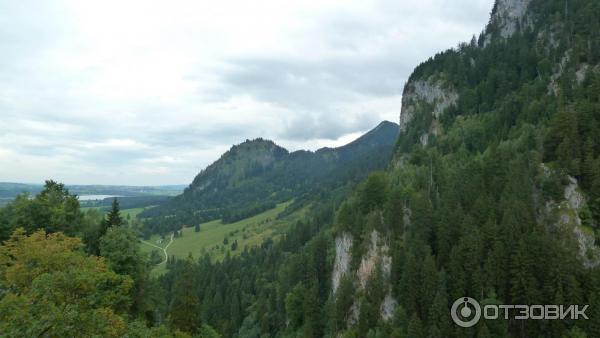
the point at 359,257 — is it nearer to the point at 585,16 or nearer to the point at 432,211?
the point at 432,211

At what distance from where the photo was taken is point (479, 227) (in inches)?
2918

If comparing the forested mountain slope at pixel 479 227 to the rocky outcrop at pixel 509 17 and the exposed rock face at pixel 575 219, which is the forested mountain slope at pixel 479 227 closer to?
the exposed rock face at pixel 575 219

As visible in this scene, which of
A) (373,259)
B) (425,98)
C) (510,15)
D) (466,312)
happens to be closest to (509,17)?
(510,15)

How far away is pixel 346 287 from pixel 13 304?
7391 cm

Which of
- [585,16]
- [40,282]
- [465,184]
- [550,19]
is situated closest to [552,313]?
[465,184]

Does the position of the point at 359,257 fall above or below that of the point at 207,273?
above

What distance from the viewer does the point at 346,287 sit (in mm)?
85375

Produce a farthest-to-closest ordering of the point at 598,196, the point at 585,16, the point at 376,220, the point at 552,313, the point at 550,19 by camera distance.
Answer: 1. the point at 550,19
2. the point at 585,16
3. the point at 376,220
4. the point at 598,196
5. the point at 552,313

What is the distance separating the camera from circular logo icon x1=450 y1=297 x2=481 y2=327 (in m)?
60.8

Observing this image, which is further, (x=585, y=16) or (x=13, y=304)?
(x=585, y=16)

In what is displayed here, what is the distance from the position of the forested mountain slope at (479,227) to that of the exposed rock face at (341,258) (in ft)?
1.77

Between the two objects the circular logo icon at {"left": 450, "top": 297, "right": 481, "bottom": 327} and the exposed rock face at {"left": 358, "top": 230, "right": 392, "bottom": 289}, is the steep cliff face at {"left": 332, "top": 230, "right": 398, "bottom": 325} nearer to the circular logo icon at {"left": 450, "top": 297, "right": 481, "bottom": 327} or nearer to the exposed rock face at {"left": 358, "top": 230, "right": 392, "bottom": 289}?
the exposed rock face at {"left": 358, "top": 230, "right": 392, "bottom": 289}

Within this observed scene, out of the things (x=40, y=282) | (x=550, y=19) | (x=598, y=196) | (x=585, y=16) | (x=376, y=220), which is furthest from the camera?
(x=550, y=19)

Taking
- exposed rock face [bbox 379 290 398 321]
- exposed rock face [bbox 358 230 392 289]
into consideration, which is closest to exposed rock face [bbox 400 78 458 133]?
exposed rock face [bbox 358 230 392 289]
